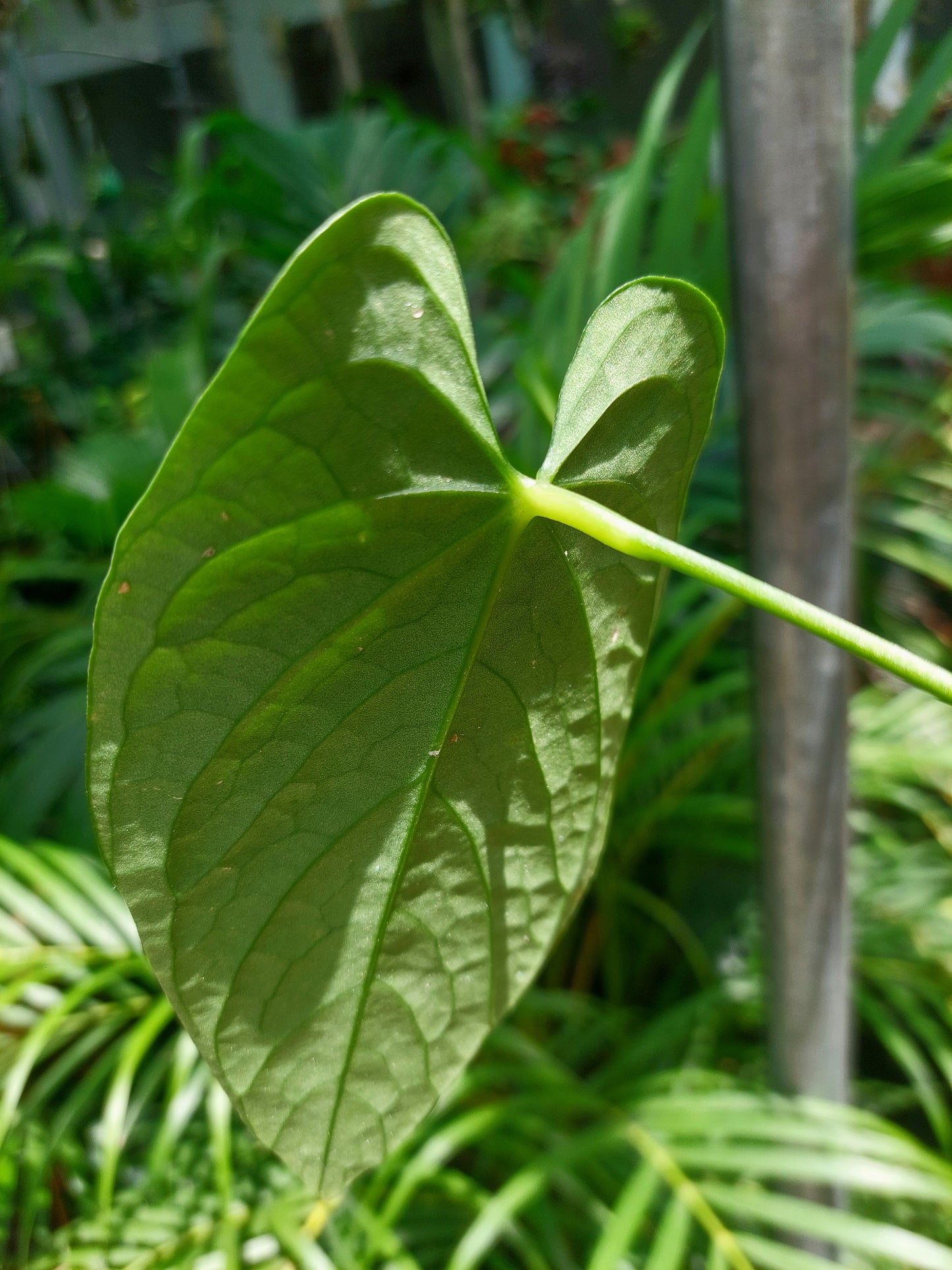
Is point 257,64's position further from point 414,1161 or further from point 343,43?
point 414,1161

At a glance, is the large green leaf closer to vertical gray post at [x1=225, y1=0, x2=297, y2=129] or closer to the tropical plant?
the tropical plant

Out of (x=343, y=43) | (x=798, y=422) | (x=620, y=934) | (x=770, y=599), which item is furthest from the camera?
(x=343, y=43)

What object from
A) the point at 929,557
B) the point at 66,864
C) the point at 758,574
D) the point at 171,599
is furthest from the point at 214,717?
the point at 929,557

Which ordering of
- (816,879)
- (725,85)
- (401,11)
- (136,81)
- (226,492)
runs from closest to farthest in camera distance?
(226,492) < (725,85) < (816,879) < (136,81) < (401,11)

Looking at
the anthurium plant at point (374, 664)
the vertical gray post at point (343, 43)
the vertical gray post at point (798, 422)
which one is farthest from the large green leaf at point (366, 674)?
the vertical gray post at point (343, 43)

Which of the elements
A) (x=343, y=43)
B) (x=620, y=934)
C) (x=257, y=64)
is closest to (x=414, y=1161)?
(x=620, y=934)

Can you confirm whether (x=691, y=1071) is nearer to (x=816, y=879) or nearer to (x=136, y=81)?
(x=816, y=879)

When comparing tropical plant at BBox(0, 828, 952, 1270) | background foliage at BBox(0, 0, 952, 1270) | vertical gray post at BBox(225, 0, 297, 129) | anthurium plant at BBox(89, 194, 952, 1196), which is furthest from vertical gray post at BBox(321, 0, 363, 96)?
anthurium plant at BBox(89, 194, 952, 1196)
